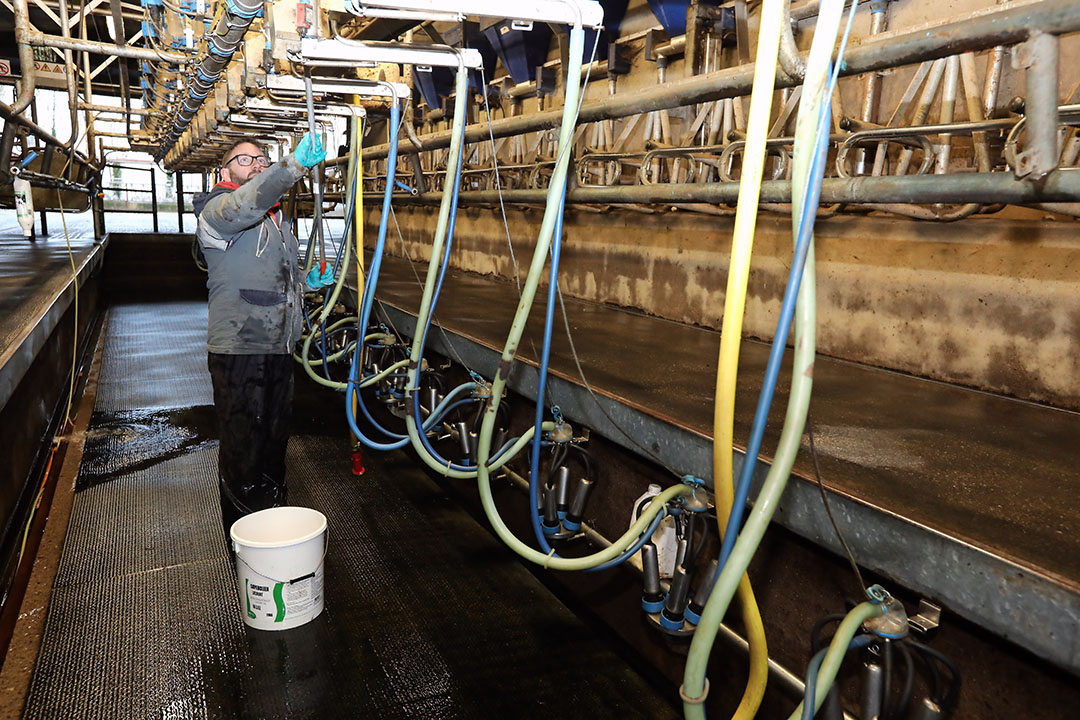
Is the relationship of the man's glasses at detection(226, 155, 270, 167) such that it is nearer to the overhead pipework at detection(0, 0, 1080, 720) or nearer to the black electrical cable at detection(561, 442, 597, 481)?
the overhead pipework at detection(0, 0, 1080, 720)

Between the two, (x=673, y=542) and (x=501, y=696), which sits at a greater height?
(x=673, y=542)

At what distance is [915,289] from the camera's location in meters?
2.31

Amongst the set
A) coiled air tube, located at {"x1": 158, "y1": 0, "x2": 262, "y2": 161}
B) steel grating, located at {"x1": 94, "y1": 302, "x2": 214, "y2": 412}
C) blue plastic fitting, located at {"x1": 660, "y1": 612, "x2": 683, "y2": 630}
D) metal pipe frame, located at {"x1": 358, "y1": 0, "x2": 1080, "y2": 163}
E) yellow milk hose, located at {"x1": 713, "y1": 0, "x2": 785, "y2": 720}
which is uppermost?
coiled air tube, located at {"x1": 158, "y1": 0, "x2": 262, "y2": 161}

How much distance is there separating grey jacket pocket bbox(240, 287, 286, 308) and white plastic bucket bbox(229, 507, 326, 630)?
723mm

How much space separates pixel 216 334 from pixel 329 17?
1111 millimetres

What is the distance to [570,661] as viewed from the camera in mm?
2053

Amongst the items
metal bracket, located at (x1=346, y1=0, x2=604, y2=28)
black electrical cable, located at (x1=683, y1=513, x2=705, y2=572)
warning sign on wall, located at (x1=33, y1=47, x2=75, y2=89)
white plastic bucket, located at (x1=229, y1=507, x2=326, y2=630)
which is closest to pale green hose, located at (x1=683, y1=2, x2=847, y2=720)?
black electrical cable, located at (x1=683, y1=513, x2=705, y2=572)

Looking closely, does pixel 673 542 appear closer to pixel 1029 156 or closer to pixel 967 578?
pixel 967 578

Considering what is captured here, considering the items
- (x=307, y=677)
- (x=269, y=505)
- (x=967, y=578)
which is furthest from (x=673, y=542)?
(x=269, y=505)

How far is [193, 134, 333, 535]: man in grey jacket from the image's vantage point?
94.3 inches

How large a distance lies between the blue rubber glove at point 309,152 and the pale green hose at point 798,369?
1.50 m

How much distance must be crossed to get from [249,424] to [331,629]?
82 centimetres

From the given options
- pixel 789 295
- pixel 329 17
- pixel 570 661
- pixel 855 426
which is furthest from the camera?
pixel 329 17

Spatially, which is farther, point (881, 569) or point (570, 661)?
point (570, 661)
